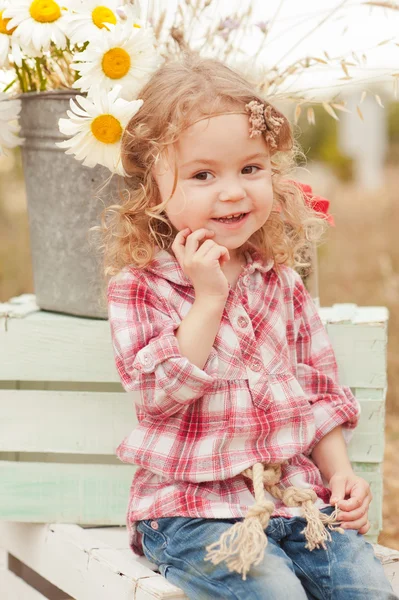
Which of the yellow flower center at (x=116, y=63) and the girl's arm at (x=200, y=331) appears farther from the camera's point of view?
the yellow flower center at (x=116, y=63)

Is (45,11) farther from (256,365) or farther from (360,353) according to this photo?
(360,353)

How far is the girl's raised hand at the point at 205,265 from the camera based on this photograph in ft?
4.23

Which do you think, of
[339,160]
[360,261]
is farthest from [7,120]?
[339,160]

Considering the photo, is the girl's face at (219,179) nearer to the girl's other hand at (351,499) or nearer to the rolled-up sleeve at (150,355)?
the rolled-up sleeve at (150,355)

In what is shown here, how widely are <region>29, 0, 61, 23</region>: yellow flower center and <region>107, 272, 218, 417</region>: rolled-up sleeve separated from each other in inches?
17.8

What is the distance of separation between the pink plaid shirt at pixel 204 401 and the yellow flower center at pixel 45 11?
0.44 m

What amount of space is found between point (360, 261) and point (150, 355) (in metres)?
3.34

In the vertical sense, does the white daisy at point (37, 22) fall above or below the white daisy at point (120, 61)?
above

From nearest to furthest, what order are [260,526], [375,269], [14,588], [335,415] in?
[260,526]
[335,415]
[14,588]
[375,269]

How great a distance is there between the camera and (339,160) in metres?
9.11

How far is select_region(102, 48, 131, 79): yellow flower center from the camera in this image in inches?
54.9

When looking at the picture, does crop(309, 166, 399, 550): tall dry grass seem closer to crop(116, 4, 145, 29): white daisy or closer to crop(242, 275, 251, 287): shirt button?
crop(242, 275, 251, 287): shirt button

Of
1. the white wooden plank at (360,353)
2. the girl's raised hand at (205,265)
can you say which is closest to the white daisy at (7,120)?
the girl's raised hand at (205,265)

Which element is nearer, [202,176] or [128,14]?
[202,176]
